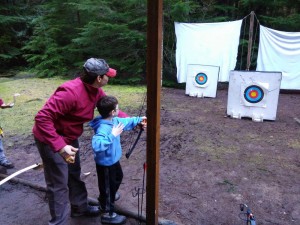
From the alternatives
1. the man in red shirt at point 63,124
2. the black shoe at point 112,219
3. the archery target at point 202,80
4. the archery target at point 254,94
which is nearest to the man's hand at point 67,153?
the man in red shirt at point 63,124

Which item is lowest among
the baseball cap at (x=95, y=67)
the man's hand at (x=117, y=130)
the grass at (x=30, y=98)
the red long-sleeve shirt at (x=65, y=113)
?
the grass at (x=30, y=98)

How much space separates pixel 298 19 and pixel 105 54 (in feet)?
20.8

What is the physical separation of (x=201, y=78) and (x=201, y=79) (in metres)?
0.03

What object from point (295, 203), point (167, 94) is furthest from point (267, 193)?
point (167, 94)

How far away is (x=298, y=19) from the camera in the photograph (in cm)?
925

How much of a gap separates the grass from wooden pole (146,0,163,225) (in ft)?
10.7

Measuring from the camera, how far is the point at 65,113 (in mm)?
1899

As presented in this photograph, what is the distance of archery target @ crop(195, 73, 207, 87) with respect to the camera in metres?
7.67

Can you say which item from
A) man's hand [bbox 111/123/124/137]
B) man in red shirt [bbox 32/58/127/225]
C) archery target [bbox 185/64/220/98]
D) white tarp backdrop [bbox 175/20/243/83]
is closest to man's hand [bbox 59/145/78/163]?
man in red shirt [bbox 32/58/127/225]

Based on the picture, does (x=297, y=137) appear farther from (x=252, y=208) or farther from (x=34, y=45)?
(x=34, y=45)

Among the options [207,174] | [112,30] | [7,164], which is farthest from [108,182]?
[112,30]

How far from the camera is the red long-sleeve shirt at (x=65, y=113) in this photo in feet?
5.84

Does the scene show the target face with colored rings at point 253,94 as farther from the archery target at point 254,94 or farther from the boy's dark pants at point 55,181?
the boy's dark pants at point 55,181

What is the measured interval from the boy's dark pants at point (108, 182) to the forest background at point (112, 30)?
7039 millimetres
